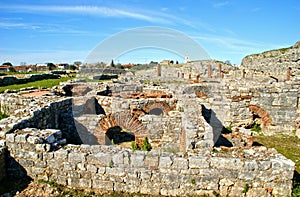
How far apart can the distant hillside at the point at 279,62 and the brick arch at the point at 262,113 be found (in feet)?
48.9

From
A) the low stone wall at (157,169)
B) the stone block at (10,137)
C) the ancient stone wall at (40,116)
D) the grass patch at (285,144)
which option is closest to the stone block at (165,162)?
the low stone wall at (157,169)

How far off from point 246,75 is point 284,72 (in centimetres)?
455

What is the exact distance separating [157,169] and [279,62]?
26940mm

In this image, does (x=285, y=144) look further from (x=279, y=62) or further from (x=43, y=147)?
(x=279, y=62)

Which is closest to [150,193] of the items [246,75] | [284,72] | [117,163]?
[117,163]

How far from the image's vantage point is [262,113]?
11672 millimetres

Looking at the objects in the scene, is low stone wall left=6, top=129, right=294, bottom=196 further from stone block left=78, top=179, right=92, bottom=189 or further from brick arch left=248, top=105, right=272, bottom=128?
brick arch left=248, top=105, right=272, bottom=128

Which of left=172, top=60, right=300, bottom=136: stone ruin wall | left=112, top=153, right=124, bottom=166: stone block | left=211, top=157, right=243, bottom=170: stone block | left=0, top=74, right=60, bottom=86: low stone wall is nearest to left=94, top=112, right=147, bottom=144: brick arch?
left=112, top=153, right=124, bottom=166: stone block

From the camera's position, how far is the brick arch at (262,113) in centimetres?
1158

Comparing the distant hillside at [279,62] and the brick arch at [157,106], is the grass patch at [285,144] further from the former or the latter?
the distant hillside at [279,62]

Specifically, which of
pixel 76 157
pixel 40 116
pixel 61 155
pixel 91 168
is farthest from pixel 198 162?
pixel 40 116

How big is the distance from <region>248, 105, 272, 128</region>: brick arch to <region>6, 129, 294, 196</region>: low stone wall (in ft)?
22.6

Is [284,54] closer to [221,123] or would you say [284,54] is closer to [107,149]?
[221,123]

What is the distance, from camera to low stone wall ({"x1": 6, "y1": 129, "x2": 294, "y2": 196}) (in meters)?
4.79
